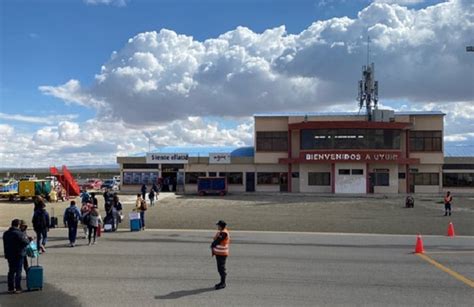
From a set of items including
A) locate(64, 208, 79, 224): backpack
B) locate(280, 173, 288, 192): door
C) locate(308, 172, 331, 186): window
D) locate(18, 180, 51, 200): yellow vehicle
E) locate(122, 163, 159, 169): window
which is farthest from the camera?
locate(122, 163, 159, 169): window

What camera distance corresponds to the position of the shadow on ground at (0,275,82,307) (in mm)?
9531

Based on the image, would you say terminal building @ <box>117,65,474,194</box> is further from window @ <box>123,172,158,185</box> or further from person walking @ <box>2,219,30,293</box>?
person walking @ <box>2,219,30,293</box>

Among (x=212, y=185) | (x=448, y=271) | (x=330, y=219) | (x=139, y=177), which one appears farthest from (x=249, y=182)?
(x=448, y=271)

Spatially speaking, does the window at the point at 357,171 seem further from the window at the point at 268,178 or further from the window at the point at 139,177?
the window at the point at 139,177

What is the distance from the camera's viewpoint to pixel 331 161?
51281 millimetres

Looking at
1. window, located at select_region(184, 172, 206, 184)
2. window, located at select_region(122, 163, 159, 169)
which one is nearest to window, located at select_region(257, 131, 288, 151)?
window, located at select_region(184, 172, 206, 184)

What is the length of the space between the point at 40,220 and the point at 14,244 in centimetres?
574

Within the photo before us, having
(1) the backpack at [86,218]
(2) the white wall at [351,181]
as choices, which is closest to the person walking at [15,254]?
(1) the backpack at [86,218]

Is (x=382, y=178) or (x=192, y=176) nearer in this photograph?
(x=382, y=178)

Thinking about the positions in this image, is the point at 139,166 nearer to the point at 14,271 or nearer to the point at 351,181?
the point at 351,181

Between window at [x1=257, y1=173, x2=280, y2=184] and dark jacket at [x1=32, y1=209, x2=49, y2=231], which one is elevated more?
window at [x1=257, y1=173, x2=280, y2=184]

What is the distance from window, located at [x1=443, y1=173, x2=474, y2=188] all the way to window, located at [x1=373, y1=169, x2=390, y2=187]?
695 centimetres

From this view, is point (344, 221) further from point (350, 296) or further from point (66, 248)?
point (350, 296)

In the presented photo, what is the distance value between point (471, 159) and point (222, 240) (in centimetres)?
4986
